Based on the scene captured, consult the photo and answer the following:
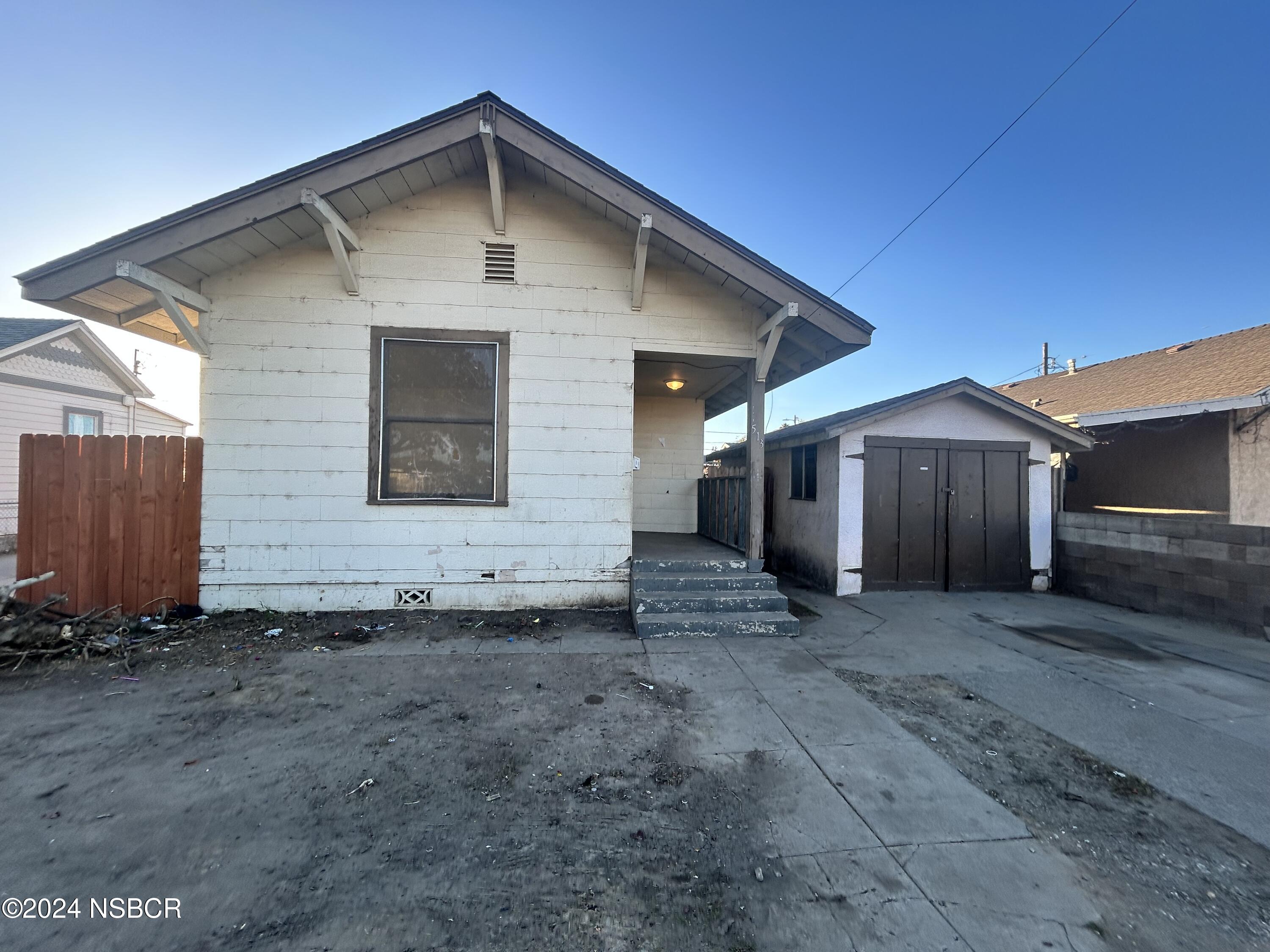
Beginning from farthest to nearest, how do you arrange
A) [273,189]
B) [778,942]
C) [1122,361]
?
[1122,361]
[273,189]
[778,942]

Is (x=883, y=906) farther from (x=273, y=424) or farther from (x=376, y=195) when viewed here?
(x=376, y=195)

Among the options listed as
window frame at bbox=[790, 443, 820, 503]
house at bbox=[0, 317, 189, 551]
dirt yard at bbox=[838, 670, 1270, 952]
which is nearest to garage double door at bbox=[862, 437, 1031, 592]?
window frame at bbox=[790, 443, 820, 503]

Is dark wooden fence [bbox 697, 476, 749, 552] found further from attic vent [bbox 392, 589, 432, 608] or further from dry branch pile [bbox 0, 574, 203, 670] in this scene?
dry branch pile [bbox 0, 574, 203, 670]

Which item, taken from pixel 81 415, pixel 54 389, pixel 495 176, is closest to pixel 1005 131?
pixel 495 176

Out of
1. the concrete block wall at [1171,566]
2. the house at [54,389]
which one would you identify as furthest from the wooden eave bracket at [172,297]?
the concrete block wall at [1171,566]

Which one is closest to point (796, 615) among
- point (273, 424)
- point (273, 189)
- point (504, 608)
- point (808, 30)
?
point (504, 608)

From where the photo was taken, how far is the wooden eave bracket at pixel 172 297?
14.0 feet

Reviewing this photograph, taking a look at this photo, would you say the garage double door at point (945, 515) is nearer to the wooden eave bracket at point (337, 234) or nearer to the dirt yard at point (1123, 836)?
the dirt yard at point (1123, 836)

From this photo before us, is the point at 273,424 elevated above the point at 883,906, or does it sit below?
above

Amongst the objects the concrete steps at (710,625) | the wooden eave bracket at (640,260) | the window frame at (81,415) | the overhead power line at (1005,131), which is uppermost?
the overhead power line at (1005,131)

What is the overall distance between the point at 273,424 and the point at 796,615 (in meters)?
6.15

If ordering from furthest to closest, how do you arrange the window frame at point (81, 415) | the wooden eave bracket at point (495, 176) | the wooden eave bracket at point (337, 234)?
the window frame at point (81, 415), the wooden eave bracket at point (495, 176), the wooden eave bracket at point (337, 234)

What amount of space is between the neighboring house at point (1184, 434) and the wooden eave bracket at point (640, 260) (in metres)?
7.74

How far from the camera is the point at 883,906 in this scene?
1.72m
